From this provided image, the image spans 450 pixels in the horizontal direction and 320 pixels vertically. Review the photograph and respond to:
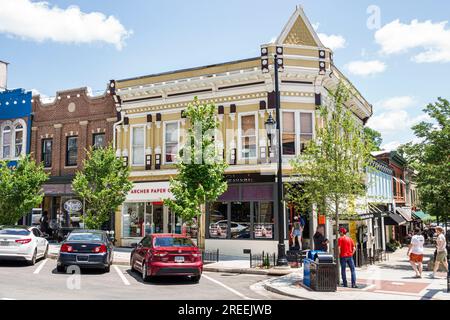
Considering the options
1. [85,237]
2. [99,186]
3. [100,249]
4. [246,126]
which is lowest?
[100,249]

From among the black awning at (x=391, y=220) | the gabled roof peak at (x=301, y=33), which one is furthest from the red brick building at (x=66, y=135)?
the black awning at (x=391, y=220)

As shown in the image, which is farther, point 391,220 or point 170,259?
point 391,220

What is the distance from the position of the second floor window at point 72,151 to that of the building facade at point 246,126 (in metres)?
5.53

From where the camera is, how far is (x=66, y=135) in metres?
28.0

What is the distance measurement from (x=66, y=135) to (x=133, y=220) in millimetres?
7516

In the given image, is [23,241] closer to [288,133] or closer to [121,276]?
[121,276]

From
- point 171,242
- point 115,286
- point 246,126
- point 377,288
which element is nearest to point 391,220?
point 246,126

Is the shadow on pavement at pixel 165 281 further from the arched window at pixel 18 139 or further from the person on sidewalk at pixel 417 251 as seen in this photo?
the arched window at pixel 18 139

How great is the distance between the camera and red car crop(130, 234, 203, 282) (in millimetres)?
12961

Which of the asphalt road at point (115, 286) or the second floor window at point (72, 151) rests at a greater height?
the second floor window at point (72, 151)

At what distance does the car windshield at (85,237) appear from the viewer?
14898 mm

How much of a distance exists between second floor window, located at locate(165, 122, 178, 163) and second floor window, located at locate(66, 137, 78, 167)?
694cm

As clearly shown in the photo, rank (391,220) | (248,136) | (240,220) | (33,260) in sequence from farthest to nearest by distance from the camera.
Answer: (391,220), (248,136), (240,220), (33,260)

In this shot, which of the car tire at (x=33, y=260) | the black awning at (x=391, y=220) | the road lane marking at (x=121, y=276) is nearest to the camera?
the road lane marking at (x=121, y=276)
